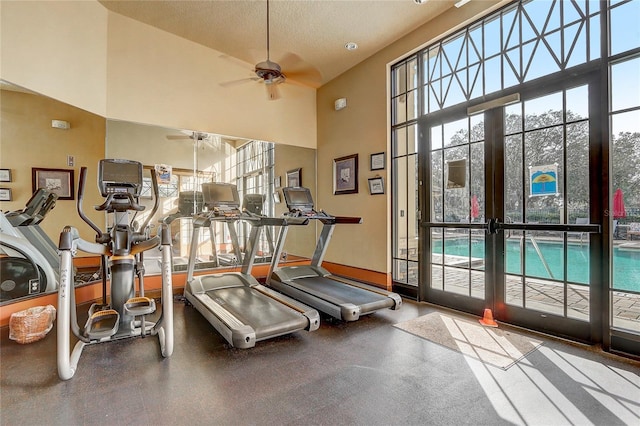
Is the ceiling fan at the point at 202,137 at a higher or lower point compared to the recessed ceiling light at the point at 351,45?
lower

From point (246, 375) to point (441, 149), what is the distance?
3535mm

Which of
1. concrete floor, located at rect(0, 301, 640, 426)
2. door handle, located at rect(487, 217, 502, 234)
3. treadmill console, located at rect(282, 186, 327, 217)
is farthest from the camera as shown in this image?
treadmill console, located at rect(282, 186, 327, 217)

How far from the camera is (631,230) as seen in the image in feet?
8.61

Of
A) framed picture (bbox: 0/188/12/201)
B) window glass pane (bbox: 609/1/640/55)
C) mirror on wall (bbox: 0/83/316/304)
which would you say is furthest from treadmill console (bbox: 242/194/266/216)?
window glass pane (bbox: 609/1/640/55)

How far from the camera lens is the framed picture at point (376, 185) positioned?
4.84 meters

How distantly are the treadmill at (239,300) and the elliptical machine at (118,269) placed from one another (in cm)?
57

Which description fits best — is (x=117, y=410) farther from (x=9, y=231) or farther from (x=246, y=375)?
(x=9, y=231)

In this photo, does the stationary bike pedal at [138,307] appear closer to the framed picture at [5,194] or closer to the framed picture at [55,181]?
the framed picture at [5,194]

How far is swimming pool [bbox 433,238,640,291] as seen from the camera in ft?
8.66

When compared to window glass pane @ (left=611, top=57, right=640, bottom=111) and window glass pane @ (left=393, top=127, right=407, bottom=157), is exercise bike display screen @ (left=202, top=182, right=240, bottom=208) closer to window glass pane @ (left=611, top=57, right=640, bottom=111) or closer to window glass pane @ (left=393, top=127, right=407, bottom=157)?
window glass pane @ (left=393, top=127, right=407, bottom=157)

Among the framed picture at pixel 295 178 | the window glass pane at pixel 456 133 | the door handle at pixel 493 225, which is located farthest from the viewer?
the framed picture at pixel 295 178

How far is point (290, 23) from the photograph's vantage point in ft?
14.0

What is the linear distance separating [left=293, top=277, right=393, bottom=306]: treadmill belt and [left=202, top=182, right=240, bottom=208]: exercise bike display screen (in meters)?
1.48

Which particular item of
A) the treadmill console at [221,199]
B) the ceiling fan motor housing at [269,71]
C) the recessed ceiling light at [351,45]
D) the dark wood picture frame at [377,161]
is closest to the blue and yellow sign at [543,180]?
the dark wood picture frame at [377,161]
